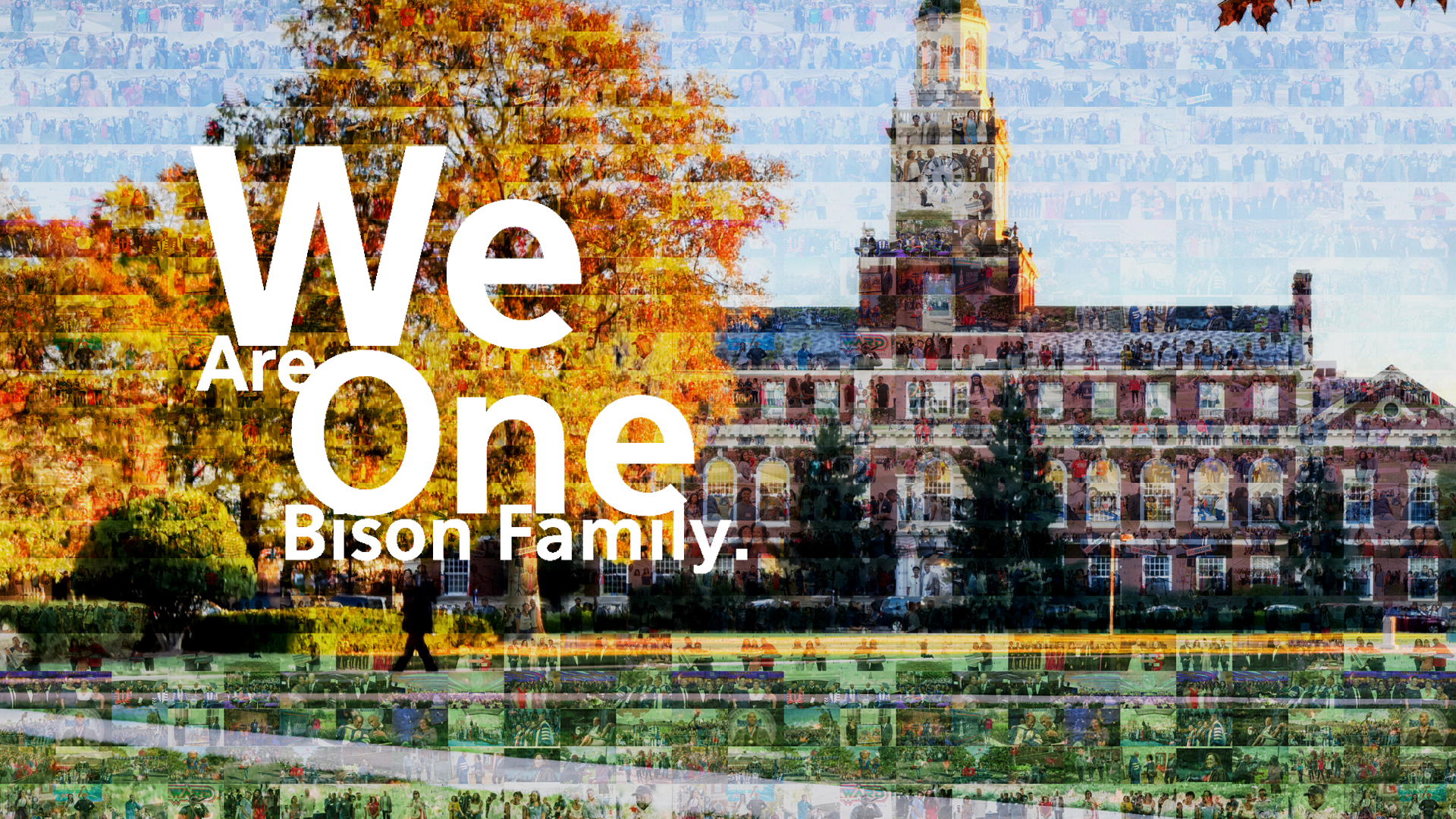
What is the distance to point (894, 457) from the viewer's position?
4450 cm

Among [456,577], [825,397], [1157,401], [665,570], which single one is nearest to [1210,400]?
[1157,401]

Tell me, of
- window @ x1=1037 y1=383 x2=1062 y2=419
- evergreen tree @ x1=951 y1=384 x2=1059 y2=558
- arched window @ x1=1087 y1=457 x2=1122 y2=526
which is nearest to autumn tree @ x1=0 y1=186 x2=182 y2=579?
evergreen tree @ x1=951 y1=384 x2=1059 y2=558

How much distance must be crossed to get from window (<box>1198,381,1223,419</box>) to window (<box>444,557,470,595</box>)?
63.9 feet

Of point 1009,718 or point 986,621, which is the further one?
point 986,621

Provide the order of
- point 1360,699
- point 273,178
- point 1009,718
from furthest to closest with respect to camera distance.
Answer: point 273,178
point 1360,699
point 1009,718

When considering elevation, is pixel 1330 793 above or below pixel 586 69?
below

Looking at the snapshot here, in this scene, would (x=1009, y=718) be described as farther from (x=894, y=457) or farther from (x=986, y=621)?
(x=894, y=457)

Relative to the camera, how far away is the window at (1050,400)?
145 feet

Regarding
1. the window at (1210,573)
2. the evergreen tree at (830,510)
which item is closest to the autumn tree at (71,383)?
the evergreen tree at (830,510)

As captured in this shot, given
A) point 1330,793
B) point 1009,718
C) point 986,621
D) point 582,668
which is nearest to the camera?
point 1330,793

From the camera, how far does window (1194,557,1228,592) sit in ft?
139

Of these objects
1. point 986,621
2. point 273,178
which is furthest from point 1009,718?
point 986,621

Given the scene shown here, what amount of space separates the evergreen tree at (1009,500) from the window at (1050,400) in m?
2.52

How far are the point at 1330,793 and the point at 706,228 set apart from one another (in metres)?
11.2
